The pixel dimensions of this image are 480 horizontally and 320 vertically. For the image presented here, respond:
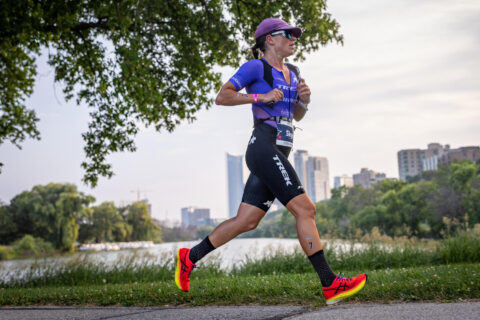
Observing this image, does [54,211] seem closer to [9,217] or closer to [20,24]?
[9,217]

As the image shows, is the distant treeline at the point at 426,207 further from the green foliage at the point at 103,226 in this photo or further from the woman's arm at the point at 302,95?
the woman's arm at the point at 302,95

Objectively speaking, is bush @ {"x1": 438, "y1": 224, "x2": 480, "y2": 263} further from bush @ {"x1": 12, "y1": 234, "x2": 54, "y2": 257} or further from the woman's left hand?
bush @ {"x1": 12, "y1": 234, "x2": 54, "y2": 257}

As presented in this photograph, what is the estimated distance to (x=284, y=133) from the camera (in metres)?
3.97

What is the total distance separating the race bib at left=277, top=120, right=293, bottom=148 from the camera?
3.94 meters

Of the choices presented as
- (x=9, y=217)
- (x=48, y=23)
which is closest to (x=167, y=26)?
(x=48, y=23)

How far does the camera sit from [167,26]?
1271 centimetres

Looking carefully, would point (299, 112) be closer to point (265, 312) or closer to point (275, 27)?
point (275, 27)

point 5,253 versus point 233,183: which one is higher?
point 233,183

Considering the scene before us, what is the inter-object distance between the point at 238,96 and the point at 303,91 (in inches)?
24.4

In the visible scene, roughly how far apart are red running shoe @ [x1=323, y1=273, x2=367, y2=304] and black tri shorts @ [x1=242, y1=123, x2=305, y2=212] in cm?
74

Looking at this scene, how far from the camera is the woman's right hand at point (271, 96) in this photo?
383 cm

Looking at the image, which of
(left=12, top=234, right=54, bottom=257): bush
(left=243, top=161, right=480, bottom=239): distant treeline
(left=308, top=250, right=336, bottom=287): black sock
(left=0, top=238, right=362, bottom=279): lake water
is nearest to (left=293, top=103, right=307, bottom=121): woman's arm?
(left=308, top=250, right=336, bottom=287): black sock

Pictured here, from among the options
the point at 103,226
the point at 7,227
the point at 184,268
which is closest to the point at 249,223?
the point at 184,268

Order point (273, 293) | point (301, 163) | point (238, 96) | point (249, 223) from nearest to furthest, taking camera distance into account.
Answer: point (238, 96) → point (249, 223) → point (273, 293) → point (301, 163)
